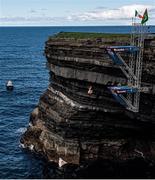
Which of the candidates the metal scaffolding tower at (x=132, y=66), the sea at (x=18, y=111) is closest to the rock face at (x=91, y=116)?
the metal scaffolding tower at (x=132, y=66)

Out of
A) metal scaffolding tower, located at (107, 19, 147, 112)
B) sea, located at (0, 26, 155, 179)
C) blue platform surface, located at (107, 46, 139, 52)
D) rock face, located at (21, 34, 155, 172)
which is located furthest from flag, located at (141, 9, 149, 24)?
sea, located at (0, 26, 155, 179)

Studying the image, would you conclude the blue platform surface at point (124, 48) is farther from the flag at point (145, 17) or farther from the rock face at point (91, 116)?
the flag at point (145, 17)

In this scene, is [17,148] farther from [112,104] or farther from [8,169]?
[112,104]

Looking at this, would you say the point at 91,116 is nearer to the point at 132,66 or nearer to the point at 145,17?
the point at 132,66

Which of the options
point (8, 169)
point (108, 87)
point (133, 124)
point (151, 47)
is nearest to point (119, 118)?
point (133, 124)

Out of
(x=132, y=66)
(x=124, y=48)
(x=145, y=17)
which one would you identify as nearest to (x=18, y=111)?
(x=132, y=66)

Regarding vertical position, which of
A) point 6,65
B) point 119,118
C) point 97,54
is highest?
point 97,54
